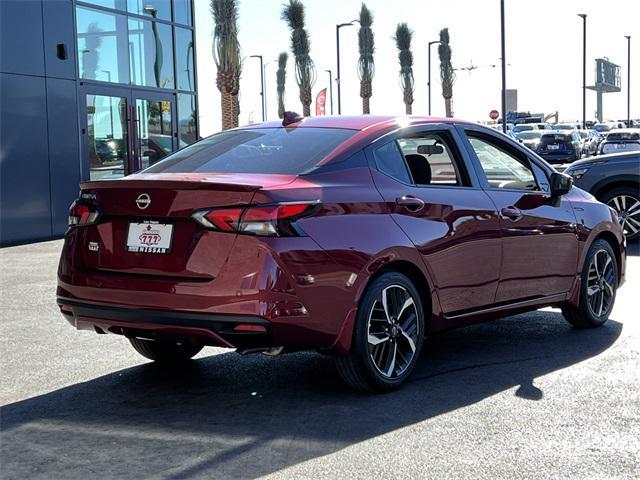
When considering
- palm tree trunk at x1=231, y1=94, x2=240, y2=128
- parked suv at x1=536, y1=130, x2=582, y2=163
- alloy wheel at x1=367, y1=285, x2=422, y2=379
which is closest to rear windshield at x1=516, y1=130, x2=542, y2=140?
parked suv at x1=536, y1=130, x2=582, y2=163

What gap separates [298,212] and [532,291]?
238 cm

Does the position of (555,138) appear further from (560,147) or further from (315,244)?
(315,244)

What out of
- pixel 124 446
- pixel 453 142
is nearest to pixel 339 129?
pixel 453 142

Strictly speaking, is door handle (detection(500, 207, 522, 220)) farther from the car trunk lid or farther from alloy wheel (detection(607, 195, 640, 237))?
alloy wheel (detection(607, 195, 640, 237))

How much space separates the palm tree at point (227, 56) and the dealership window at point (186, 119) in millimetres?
13913

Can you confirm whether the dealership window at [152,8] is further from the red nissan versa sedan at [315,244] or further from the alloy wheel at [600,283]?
the red nissan versa sedan at [315,244]

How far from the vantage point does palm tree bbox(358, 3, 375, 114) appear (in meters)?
63.4

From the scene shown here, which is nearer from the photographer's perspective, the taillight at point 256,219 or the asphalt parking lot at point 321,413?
the asphalt parking lot at point 321,413

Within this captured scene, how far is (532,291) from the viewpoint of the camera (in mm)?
6883

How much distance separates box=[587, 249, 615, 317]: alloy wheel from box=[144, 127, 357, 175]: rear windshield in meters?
2.68

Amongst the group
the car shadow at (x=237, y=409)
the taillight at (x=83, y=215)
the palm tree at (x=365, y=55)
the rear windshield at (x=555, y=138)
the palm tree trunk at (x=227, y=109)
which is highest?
the palm tree at (x=365, y=55)

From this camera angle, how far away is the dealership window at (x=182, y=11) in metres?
21.3

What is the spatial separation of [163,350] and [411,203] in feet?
6.39

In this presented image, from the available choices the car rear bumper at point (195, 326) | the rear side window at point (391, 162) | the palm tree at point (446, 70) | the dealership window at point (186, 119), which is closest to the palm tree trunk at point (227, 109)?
the dealership window at point (186, 119)
